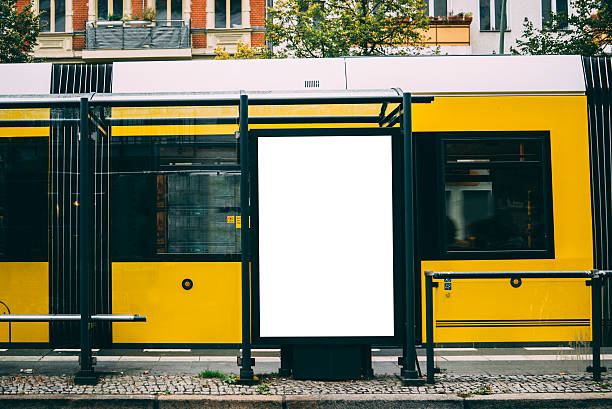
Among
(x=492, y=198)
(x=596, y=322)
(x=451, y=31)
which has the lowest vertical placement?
(x=596, y=322)

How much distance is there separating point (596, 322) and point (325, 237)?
2.89 metres

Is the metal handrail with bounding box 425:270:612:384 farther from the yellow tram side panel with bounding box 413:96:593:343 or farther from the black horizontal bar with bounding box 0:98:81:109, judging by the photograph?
the black horizontal bar with bounding box 0:98:81:109

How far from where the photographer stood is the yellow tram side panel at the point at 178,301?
6297mm

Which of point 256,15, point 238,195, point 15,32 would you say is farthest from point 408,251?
point 256,15

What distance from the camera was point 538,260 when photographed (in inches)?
261

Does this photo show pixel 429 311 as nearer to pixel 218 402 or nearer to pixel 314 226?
pixel 314 226

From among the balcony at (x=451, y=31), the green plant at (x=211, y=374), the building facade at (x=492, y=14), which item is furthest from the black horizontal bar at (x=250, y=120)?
the building facade at (x=492, y=14)

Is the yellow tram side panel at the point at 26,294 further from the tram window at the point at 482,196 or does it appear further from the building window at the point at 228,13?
the building window at the point at 228,13

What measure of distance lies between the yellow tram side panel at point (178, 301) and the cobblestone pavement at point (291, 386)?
2.14ft

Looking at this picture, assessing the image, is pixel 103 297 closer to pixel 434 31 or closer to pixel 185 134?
pixel 185 134

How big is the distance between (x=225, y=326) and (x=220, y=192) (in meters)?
1.41

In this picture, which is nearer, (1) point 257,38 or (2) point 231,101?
(2) point 231,101

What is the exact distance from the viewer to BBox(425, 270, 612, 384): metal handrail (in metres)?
5.76

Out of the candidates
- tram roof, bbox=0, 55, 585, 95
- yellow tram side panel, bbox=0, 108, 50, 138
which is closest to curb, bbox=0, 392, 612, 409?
yellow tram side panel, bbox=0, 108, 50, 138
